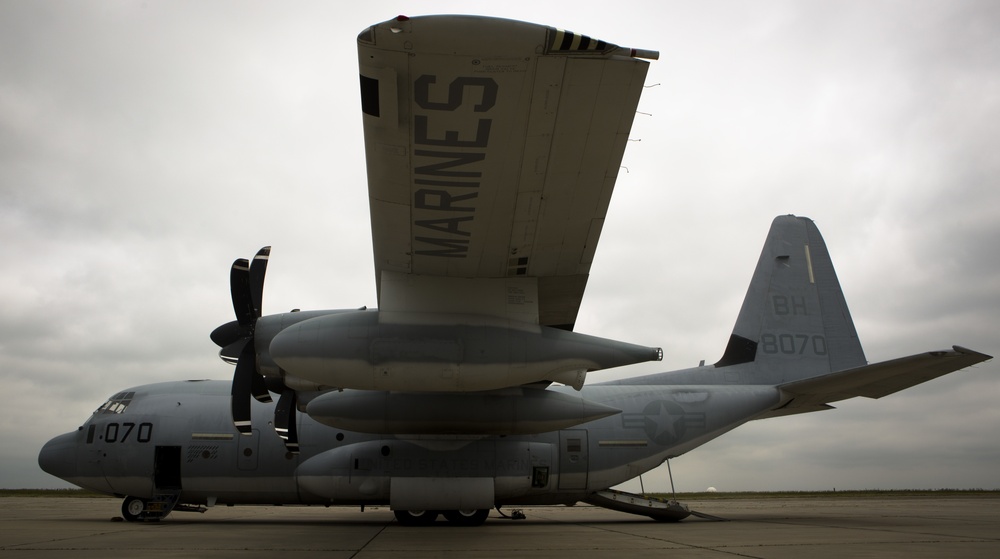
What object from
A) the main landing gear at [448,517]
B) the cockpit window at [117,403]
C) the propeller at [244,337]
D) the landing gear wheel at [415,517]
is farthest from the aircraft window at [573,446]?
the cockpit window at [117,403]

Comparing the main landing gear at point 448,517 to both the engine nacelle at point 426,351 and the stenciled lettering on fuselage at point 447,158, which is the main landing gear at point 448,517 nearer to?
the engine nacelle at point 426,351

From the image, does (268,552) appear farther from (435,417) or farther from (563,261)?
(563,261)

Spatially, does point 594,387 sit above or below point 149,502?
above

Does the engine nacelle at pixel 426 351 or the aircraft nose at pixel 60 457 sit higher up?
the engine nacelle at pixel 426 351

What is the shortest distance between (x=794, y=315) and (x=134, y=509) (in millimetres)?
17884

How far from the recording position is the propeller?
12.0 meters

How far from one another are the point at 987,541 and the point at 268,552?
11.0 meters

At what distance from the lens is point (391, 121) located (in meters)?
Result: 6.52

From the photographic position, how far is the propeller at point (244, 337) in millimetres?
11969

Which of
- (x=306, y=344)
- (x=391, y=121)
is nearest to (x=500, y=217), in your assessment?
(x=391, y=121)

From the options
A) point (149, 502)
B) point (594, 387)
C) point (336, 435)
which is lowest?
point (149, 502)

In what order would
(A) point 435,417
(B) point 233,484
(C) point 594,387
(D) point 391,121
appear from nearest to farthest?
1. (D) point 391,121
2. (A) point 435,417
3. (B) point 233,484
4. (C) point 594,387

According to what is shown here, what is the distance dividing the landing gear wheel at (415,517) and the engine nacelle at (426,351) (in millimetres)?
7496

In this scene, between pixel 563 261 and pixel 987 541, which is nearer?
pixel 563 261
